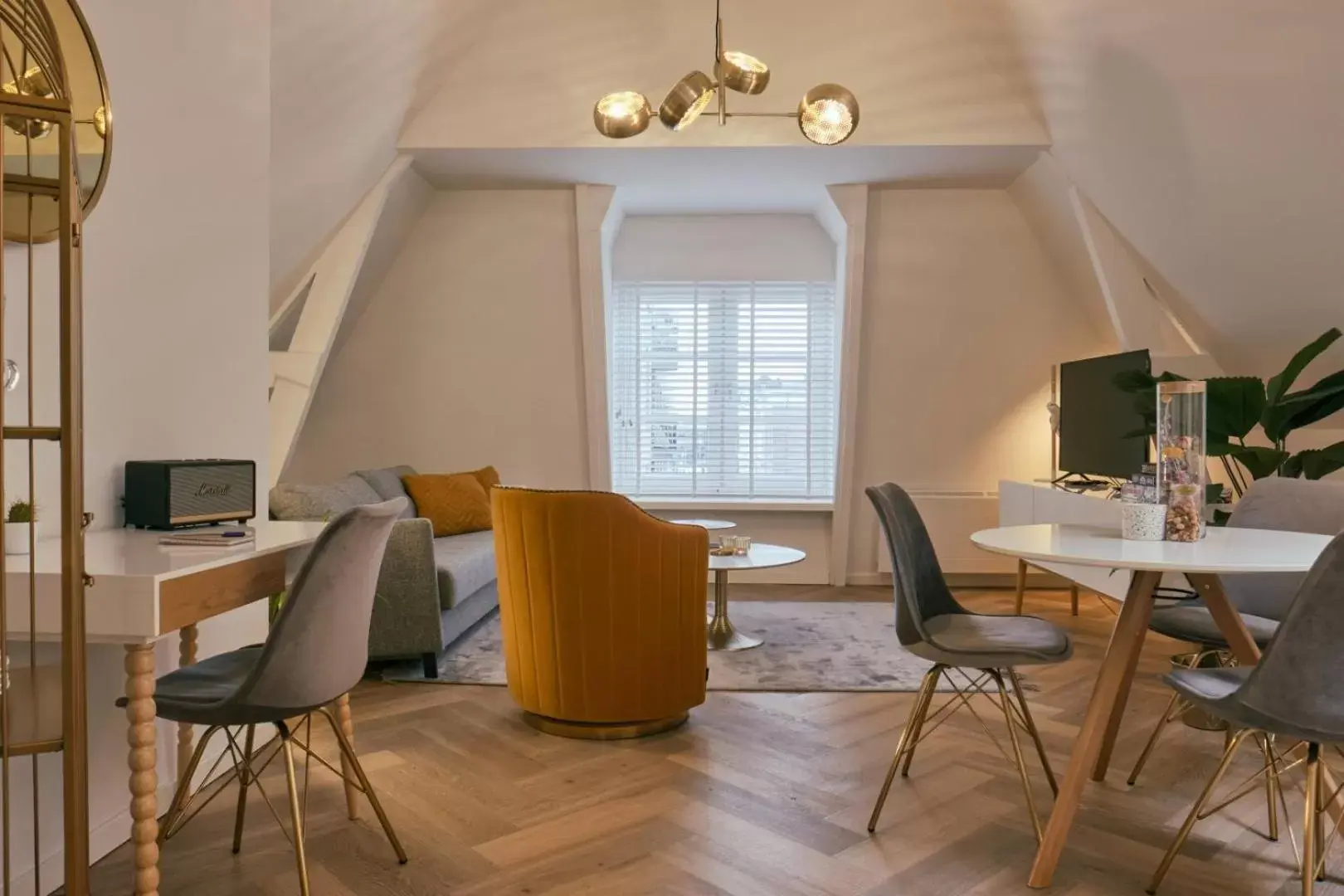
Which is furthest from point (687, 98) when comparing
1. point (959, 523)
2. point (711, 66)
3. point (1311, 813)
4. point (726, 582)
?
point (959, 523)

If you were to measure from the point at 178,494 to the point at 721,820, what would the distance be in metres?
1.67

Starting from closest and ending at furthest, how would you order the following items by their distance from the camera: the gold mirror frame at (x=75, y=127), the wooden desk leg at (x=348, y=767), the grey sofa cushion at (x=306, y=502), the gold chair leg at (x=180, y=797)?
the gold mirror frame at (x=75, y=127) → the gold chair leg at (x=180, y=797) → the wooden desk leg at (x=348, y=767) → the grey sofa cushion at (x=306, y=502)

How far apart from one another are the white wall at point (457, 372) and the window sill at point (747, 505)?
590 millimetres

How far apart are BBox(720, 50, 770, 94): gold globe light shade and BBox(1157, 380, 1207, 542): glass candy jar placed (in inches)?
85.3

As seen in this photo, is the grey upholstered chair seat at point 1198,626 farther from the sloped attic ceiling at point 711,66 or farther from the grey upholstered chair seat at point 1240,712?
the sloped attic ceiling at point 711,66

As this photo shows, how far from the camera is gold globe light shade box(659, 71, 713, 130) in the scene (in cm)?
412

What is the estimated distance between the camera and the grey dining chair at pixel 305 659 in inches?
83.1

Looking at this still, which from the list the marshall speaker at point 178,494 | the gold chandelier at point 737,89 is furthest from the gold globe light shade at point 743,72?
the marshall speaker at point 178,494

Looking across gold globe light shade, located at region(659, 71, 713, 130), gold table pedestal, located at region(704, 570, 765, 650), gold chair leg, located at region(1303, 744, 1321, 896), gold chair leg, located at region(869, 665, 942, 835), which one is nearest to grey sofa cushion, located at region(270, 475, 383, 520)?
gold table pedestal, located at region(704, 570, 765, 650)

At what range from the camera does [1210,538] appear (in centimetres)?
263

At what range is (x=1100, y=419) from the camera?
5406 mm

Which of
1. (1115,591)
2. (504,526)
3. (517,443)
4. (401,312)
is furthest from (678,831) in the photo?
(401,312)

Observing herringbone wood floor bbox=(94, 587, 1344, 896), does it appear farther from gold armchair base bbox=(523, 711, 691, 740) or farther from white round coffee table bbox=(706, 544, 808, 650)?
white round coffee table bbox=(706, 544, 808, 650)

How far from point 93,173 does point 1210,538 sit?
9.67 feet
